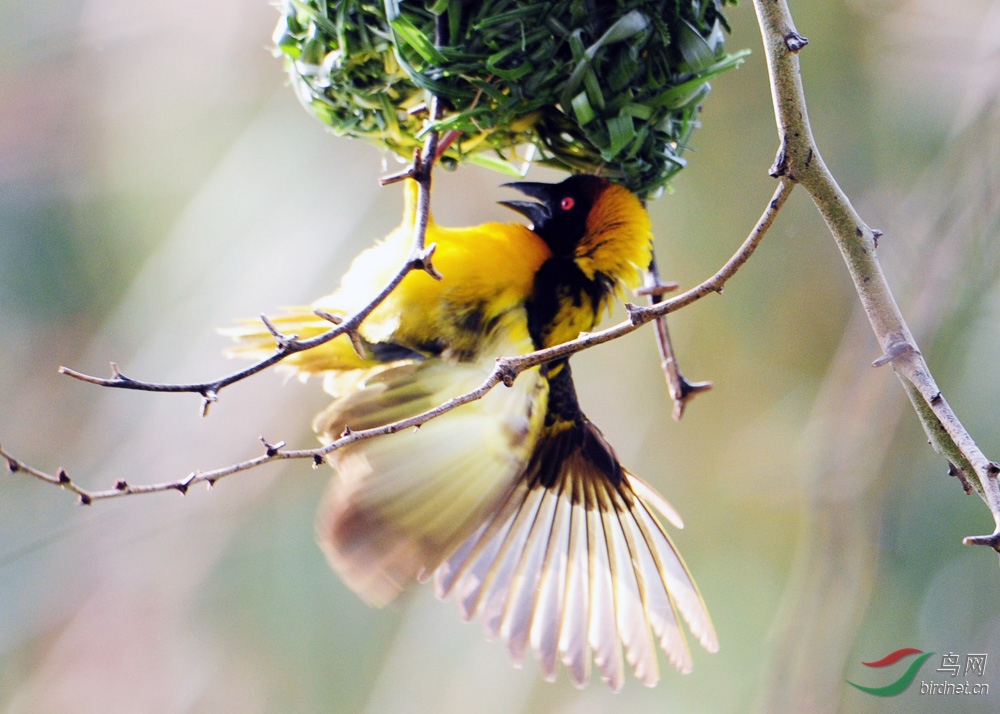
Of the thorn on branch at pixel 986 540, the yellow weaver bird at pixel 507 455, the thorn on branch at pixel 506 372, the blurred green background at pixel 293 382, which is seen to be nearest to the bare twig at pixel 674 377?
the yellow weaver bird at pixel 507 455

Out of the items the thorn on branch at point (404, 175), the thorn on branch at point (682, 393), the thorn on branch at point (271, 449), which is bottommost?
the thorn on branch at point (271, 449)

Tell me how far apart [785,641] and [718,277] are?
7.57ft

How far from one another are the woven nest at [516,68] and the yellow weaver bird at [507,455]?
0.17 metres

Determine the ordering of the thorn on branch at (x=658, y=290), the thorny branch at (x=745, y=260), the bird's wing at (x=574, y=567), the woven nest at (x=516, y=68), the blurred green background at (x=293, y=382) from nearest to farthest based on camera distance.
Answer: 1. the thorny branch at (x=745, y=260)
2. the woven nest at (x=516, y=68)
3. the thorn on branch at (x=658, y=290)
4. the bird's wing at (x=574, y=567)
5. the blurred green background at (x=293, y=382)

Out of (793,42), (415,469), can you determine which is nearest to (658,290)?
(793,42)

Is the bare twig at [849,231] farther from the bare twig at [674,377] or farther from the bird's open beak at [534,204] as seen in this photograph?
the bird's open beak at [534,204]

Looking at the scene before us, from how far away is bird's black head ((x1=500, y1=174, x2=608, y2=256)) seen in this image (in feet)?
4.01

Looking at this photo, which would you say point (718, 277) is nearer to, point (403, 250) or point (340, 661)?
point (403, 250)

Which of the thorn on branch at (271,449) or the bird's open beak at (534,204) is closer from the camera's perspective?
the thorn on branch at (271,449)

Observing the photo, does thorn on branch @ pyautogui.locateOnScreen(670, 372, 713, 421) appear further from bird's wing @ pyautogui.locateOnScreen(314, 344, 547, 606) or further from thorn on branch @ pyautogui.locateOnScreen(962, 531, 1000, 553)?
thorn on branch @ pyautogui.locateOnScreen(962, 531, 1000, 553)

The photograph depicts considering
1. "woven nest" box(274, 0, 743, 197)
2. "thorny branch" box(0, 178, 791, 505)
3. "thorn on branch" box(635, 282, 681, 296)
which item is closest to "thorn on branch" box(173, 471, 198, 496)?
"thorny branch" box(0, 178, 791, 505)

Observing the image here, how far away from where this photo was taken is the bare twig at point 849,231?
0.76m

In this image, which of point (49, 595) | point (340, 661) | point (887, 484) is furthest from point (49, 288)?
point (887, 484)

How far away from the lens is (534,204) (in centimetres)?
131
